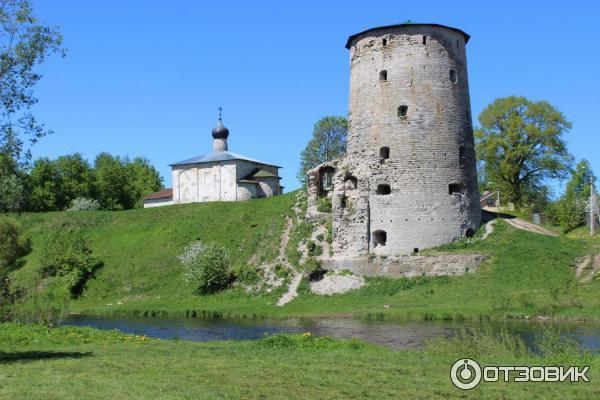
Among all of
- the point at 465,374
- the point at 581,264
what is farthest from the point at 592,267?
the point at 465,374

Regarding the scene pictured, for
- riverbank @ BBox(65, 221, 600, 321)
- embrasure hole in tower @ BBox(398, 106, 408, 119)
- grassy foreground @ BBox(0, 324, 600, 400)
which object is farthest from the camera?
embrasure hole in tower @ BBox(398, 106, 408, 119)

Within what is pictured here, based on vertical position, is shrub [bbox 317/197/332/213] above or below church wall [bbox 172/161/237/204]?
below

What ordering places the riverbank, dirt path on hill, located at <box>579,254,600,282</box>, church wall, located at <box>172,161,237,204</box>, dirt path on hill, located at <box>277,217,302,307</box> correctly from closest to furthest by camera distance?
the riverbank, dirt path on hill, located at <box>579,254,600,282</box>, dirt path on hill, located at <box>277,217,302,307</box>, church wall, located at <box>172,161,237,204</box>

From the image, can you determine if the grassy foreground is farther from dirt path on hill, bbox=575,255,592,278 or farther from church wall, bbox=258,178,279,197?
church wall, bbox=258,178,279,197

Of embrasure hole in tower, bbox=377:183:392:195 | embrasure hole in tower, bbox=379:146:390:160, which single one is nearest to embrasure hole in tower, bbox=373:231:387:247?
embrasure hole in tower, bbox=377:183:392:195

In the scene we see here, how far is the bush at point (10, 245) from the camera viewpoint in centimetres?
4150

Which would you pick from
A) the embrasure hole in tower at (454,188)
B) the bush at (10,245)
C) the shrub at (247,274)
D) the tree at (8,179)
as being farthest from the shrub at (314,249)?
the tree at (8,179)

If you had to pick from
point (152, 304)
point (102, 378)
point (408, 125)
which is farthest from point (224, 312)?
point (102, 378)

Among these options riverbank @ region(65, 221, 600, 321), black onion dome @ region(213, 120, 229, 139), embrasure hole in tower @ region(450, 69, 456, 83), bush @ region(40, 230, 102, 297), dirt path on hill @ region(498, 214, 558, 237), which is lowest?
riverbank @ region(65, 221, 600, 321)

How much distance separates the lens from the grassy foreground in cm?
1080

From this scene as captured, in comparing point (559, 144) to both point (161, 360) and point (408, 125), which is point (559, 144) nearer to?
point (408, 125)

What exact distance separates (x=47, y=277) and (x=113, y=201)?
98.8ft

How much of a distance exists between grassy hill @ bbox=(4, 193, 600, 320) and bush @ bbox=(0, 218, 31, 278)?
30.7 inches

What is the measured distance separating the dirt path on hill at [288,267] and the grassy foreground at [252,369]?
15.9 metres
